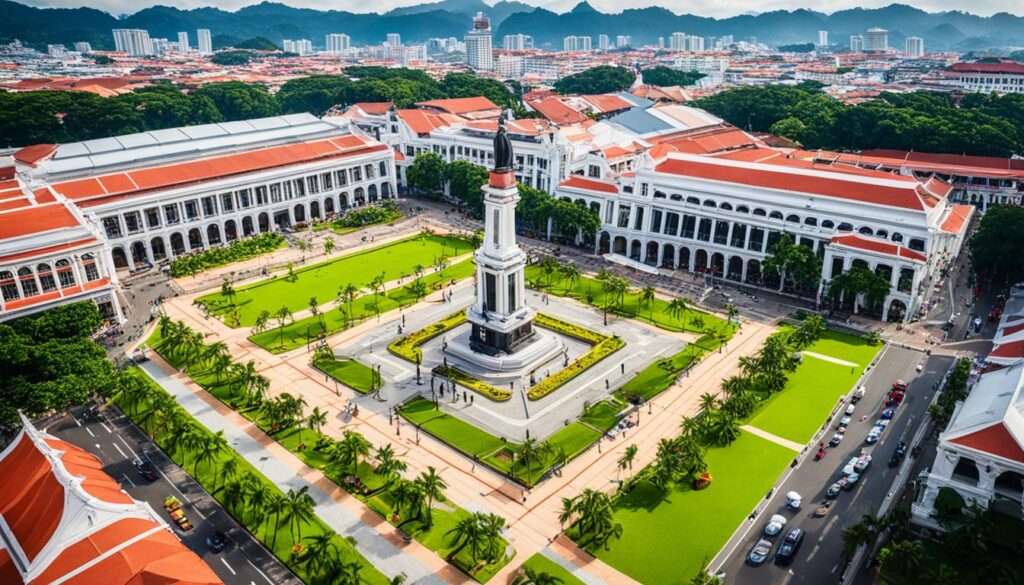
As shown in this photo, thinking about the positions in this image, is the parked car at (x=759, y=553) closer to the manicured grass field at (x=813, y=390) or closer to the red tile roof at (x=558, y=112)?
the manicured grass field at (x=813, y=390)

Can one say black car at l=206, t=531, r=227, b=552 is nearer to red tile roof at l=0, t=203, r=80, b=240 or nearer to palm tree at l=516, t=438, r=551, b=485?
palm tree at l=516, t=438, r=551, b=485

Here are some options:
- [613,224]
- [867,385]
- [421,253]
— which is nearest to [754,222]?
[613,224]

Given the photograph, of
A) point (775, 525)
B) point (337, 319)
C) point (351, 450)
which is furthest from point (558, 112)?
point (775, 525)

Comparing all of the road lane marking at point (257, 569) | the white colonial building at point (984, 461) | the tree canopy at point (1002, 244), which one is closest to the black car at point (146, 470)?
the road lane marking at point (257, 569)

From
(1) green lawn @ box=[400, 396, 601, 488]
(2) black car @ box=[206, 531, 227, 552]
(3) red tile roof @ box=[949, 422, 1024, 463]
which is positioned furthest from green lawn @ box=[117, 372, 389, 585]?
(3) red tile roof @ box=[949, 422, 1024, 463]

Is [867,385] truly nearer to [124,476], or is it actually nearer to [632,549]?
[632,549]

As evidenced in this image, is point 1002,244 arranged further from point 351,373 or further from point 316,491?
point 316,491
